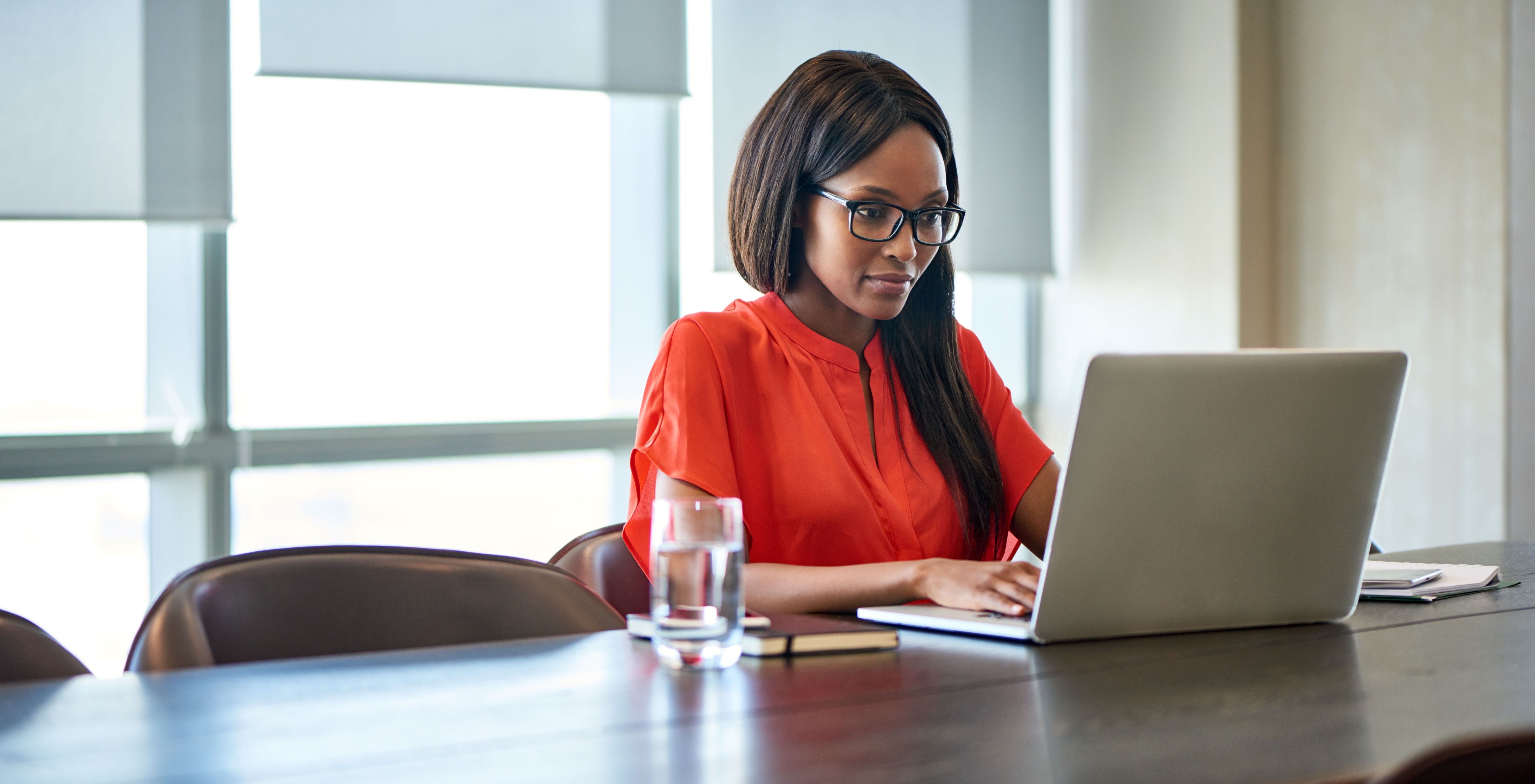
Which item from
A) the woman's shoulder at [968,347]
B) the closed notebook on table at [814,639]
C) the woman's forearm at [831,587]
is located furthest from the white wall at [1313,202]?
the closed notebook on table at [814,639]

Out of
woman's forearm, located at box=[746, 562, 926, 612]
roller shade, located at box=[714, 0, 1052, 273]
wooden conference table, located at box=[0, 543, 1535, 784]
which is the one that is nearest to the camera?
wooden conference table, located at box=[0, 543, 1535, 784]

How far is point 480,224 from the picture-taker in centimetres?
350

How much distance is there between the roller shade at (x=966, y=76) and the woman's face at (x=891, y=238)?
6.68 feet

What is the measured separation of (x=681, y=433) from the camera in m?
1.58

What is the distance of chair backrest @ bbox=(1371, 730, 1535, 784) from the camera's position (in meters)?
0.49

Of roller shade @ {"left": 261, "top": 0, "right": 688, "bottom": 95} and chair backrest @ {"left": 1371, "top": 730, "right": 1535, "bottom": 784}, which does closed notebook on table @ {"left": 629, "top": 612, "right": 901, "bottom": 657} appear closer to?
chair backrest @ {"left": 1371, "top": 730, "right": 1535, "bottom": 784}

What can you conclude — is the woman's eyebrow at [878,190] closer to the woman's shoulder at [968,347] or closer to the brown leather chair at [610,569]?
the woman's shoulder at [968,347]

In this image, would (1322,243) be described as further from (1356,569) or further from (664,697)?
(664,697)

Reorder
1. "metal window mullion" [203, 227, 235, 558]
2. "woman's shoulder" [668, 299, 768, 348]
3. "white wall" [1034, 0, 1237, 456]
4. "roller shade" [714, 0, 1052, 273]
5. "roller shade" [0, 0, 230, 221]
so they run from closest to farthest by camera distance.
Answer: "woman's shoulder" [668, 299, 768, 348] < "roller shade" [0, 0, 230, 221] < "metal window mullion" [203, 227, 235, 558] < "roller shade" [714, 0, 1052, 273] < "white wall" [1034, 0, 1237, 456]

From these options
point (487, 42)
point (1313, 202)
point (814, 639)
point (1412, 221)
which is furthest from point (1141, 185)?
point (814, 639)

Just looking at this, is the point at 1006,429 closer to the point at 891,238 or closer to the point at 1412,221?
the point at 891,238

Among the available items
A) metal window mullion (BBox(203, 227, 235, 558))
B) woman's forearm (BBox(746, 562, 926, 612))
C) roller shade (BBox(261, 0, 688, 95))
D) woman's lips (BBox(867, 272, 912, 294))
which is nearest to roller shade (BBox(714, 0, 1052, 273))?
roller shade (BBox(261, 0, 688, 95))

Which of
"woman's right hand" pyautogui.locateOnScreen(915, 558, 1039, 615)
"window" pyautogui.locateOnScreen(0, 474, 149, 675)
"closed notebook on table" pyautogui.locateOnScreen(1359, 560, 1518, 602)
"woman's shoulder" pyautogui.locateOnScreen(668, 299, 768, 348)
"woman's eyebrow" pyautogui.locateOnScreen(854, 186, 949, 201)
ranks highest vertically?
"woman's eyebrow" pyautogui.locateOnScreen(854, 186, 949, 201)

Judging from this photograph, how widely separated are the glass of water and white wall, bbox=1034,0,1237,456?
303cm
